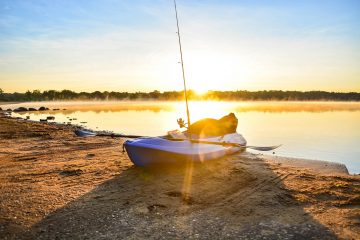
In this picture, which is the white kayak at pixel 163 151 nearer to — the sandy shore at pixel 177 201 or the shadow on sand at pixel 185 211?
the sandy shore at pixel 177 201

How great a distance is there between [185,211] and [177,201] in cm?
64

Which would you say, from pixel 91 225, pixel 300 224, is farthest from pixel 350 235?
pixel 91 225

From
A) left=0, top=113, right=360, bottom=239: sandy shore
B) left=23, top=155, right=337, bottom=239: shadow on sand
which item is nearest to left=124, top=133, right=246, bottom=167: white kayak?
left=0, top=113, right=360, bottom=239: sandy shore

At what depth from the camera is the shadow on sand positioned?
5840 millimetres

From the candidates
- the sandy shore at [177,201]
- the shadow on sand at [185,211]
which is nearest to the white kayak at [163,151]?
the sandy shore at [177,201]

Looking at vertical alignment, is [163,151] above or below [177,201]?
above

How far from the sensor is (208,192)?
8.09m

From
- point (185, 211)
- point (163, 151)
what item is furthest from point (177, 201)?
point (163, 151)

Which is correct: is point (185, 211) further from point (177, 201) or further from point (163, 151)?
point (163, 151)

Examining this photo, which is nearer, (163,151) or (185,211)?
(185,211)

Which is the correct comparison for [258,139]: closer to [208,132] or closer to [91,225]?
[208,132]

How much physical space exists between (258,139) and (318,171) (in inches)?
400

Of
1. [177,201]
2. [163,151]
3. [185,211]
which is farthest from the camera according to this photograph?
[163,151]

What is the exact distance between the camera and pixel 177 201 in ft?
24.5
